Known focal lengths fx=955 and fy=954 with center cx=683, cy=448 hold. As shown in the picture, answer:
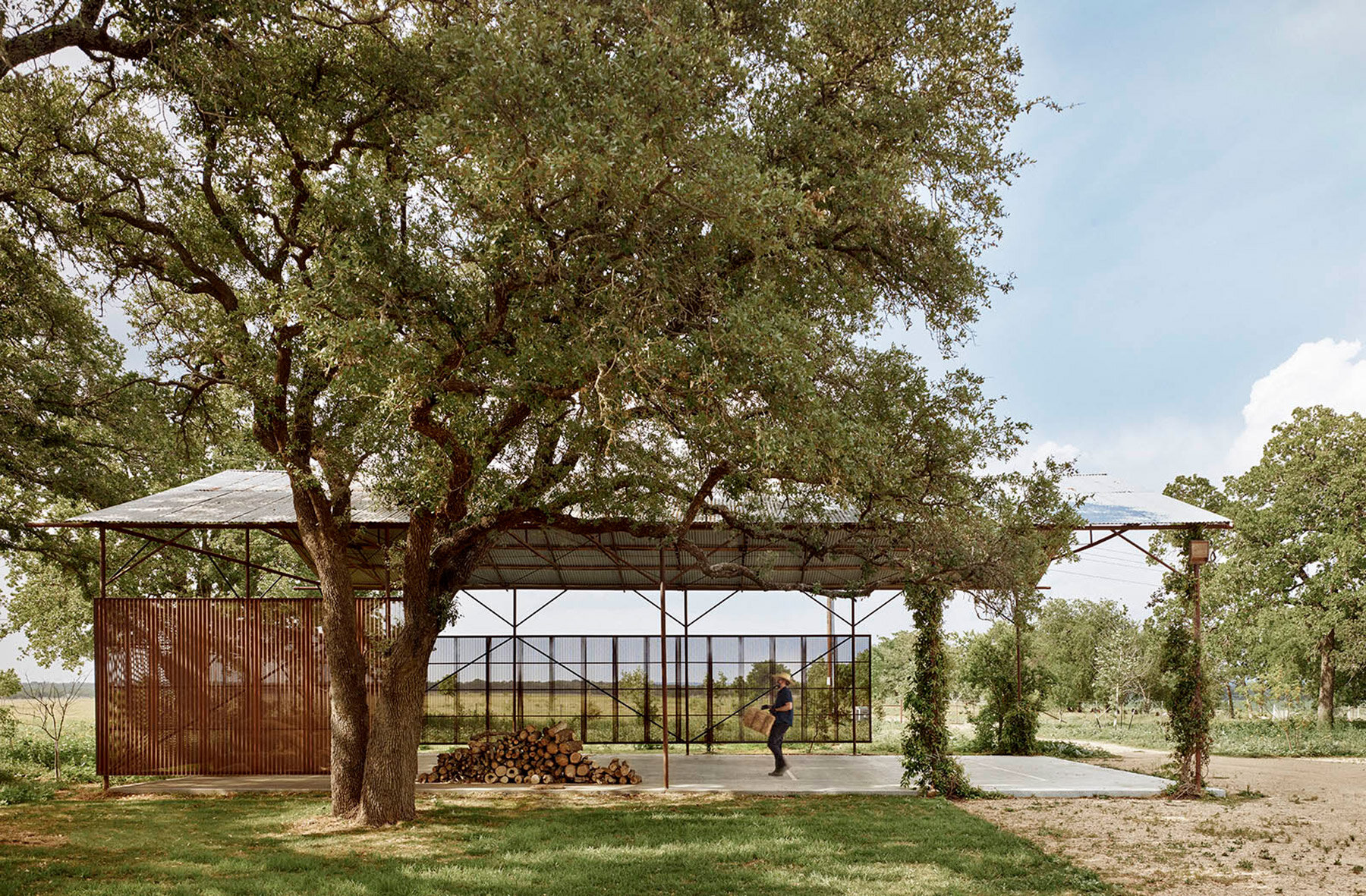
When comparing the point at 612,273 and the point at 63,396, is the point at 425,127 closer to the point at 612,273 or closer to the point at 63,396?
the point at 612,273

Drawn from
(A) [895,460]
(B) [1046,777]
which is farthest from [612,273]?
(B) [1046,777]

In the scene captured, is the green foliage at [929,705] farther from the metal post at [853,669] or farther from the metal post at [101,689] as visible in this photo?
the metal post at [101,689]

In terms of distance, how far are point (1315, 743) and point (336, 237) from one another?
24640 mm

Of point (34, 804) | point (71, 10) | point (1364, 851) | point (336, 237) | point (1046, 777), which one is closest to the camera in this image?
point (71, 10)

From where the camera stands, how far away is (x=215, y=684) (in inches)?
582

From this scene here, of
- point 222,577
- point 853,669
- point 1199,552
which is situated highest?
point 1199,552

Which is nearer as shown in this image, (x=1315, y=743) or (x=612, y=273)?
(x=612, y=273)

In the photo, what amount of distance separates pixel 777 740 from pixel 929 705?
313 centimetres

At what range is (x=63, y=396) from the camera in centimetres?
1611

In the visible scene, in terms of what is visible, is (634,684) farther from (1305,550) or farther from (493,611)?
(1305,550)

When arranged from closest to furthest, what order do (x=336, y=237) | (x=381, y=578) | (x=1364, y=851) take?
(x=336, y=237), (x=1364, y=851), (x=381, y=578)

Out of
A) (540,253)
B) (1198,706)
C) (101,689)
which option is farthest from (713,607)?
(540,253)

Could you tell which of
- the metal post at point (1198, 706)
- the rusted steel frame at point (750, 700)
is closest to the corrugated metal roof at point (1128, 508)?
the metal post at point (1198, 706)

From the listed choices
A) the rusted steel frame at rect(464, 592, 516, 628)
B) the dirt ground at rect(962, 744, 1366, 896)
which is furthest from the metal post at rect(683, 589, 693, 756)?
the dirt ground at rect(962, 744, 1366, 896)
